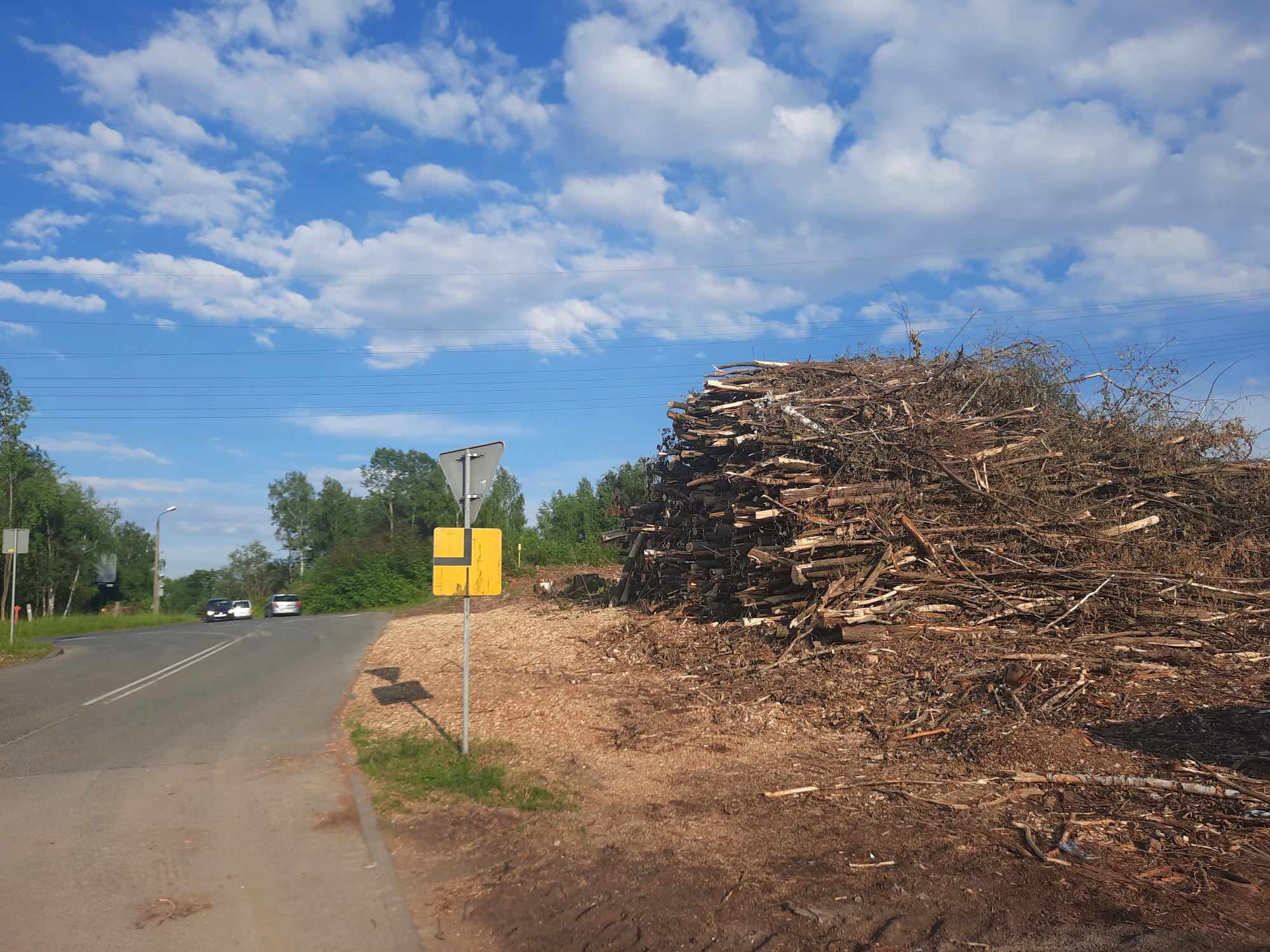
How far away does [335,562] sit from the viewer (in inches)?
2235

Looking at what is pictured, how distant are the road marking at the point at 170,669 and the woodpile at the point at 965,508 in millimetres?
9978

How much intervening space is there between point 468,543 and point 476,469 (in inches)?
33.0

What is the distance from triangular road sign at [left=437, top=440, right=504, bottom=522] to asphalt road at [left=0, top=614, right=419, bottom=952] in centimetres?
305

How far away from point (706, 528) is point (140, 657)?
1461cm

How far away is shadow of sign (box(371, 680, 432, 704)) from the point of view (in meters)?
13.3

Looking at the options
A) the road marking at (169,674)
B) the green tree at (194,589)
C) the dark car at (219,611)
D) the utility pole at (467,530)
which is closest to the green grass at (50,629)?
the dark car at (219,611)

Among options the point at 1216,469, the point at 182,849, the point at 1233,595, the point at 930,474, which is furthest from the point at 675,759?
the point at 1216,469

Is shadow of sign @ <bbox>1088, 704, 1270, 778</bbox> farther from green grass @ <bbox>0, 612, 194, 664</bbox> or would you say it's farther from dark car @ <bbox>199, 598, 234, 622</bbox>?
dark car @ <bbox>199, 598, 234, 622</bbox>

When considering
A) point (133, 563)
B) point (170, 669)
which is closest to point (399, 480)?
point (133, 563)

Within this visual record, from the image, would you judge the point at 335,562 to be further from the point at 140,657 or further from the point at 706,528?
the point at 706,528

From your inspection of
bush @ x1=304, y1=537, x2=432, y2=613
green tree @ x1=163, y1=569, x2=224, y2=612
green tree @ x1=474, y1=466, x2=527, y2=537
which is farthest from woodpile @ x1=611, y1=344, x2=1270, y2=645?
green tree @ x1=163, y1=569, x2=224, y2=612

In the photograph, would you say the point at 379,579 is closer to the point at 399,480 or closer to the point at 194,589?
the point at 399,480

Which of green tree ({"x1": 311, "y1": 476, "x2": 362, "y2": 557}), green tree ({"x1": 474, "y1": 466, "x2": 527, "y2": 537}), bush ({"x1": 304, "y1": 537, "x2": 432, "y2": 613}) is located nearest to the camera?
bush ({"x1": 304, "y1": 537, "x2": 432, "y2": 613})

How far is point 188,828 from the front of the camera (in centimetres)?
729
